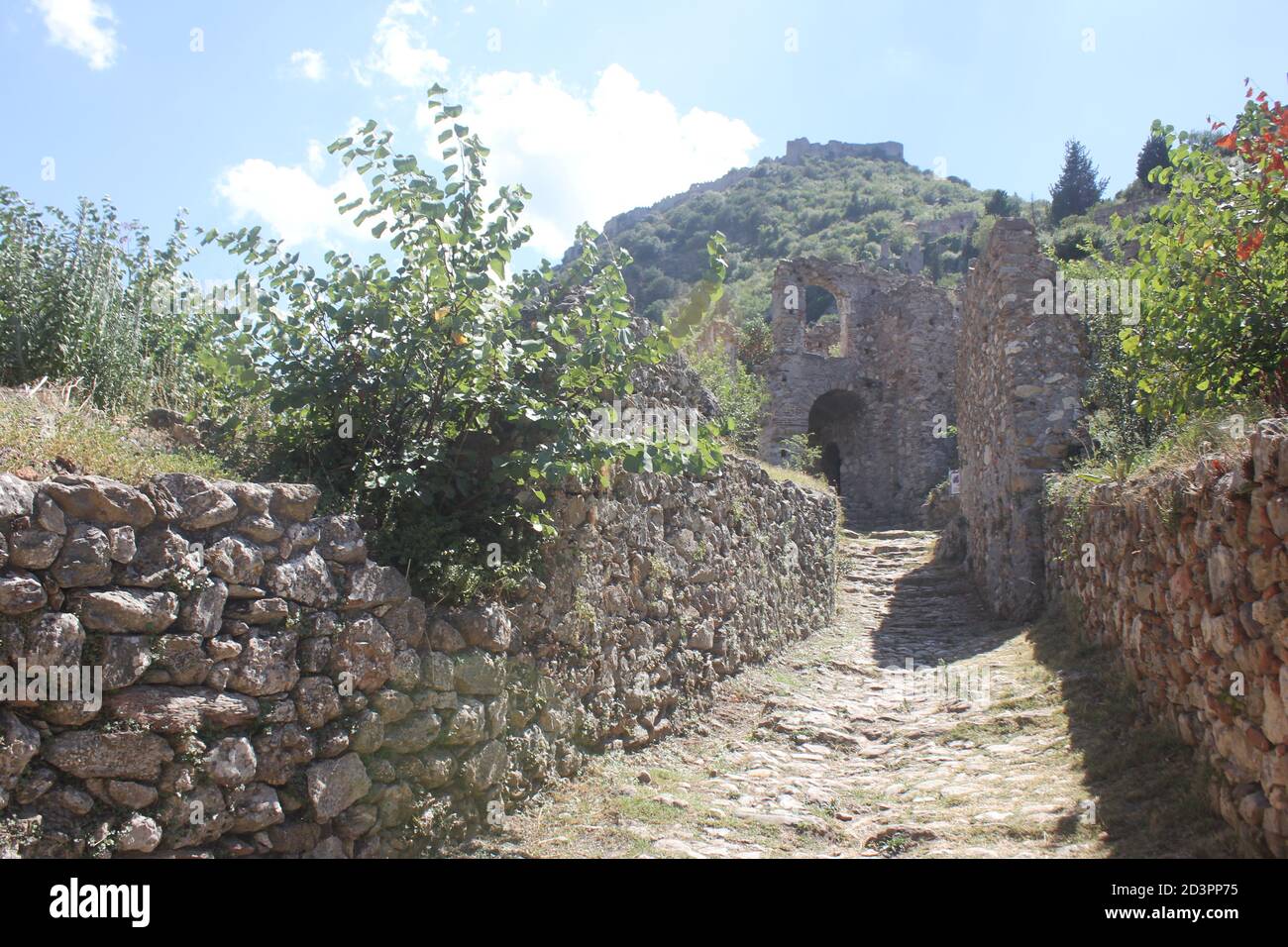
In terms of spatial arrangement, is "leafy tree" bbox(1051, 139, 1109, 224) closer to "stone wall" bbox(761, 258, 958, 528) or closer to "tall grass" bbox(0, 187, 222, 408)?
"stone wall" bbox(761, 258, 958, 528)

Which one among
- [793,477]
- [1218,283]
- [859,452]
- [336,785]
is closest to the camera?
[336,785]

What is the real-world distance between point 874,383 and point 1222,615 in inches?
657

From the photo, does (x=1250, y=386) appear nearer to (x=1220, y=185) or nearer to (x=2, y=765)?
(x=1220, y=185)

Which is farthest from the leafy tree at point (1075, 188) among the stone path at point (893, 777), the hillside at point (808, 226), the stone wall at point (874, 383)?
the stone path at point (893, 777)

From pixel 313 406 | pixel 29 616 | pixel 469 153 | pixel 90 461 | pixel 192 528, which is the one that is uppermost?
pixel 469 153

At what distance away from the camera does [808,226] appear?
5566 cm

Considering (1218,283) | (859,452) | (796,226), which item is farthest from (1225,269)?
(796,226)

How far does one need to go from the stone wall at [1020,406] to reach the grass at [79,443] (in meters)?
7.50

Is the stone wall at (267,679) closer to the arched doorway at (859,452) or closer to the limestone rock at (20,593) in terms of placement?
the limestone rock at (20,593)

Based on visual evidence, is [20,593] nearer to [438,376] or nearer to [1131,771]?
[438,376]

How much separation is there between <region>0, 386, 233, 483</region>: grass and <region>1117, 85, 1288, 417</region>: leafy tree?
5.37 metres

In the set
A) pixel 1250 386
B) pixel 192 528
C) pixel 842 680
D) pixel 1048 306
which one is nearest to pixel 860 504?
pixel 1048 306
